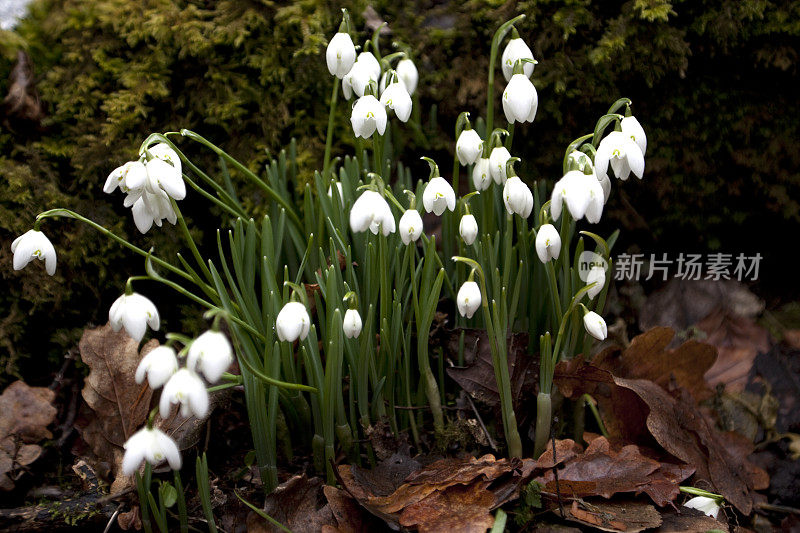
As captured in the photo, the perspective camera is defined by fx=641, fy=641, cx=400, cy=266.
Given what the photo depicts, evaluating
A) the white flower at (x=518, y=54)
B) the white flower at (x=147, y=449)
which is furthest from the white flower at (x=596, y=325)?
the white flower at (x=147, y=449)

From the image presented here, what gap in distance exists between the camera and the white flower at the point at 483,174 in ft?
5.66

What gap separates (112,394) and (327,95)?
135 centimetres

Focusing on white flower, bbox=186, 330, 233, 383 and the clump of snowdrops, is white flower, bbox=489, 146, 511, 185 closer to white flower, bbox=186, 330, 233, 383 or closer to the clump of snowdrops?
the clump of snowdrops

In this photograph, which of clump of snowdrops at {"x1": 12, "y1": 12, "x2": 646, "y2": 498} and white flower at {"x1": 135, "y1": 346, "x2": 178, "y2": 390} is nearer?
white flower at {"x1": 135, "y1": 346, "x2": 178, "y2": 390}

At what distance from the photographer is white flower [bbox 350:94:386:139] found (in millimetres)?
1681

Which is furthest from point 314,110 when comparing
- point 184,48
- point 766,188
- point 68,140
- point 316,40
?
point 766,188

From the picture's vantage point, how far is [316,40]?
2428mm

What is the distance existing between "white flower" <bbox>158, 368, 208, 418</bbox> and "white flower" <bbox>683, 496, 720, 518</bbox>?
1.28 metres

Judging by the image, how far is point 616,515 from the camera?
1564mm

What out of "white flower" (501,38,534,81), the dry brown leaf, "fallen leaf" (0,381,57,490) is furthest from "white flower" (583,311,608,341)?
"fallen leaf" (0,381,57,490)

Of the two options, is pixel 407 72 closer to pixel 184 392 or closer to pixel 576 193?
pixel 576 193

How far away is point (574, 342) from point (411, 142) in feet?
3.60

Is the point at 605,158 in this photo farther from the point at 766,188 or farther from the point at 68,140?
the point at 68,140

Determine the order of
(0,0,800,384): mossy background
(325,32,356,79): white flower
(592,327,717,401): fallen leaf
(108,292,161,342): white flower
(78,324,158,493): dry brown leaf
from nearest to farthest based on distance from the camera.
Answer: (108,292,161,342): white flower, (325,32,356,79): white flower, (78,324,158,493): dry brown leaf, (592,327,717,401): fallen leaf, (0,0,800,384): mossy background
